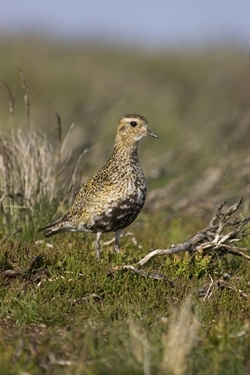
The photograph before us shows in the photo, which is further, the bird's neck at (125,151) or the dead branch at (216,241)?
the bird's neck at (125,151)

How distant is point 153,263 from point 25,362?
215 cm

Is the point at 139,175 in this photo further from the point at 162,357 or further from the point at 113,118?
the point at 113,118

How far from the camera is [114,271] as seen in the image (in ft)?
18.4

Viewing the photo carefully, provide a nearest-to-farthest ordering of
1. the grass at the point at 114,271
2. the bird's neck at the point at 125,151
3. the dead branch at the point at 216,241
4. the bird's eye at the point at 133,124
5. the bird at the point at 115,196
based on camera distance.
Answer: the grass at the point at 114,271 < the dead branch at the point at 216,241 < the bird at the point at 115,196 < the bird's neck at the point at 125,151 < the bird's eye at the point at 133,124

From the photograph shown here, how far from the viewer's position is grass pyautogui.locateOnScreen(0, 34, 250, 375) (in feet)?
13.5

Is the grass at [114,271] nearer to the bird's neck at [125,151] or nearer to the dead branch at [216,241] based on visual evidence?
the dead branch at [216,241]

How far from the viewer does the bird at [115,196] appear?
6152 mm

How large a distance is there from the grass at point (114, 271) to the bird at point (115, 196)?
0.62 feet

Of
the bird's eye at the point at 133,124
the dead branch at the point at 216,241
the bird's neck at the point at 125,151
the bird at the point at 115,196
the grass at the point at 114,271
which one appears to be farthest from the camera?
the bird's eye at the point at 133,124

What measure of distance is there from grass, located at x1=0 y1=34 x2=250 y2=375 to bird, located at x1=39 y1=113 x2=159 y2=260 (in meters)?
0.19

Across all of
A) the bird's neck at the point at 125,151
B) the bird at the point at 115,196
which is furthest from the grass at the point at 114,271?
the bird's neck at the point at 125,151

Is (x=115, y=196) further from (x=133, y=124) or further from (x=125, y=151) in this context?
(x=133, y=124)

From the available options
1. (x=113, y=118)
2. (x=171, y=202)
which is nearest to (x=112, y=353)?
(x=171, y=202)

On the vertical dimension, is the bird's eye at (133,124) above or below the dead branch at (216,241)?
above
